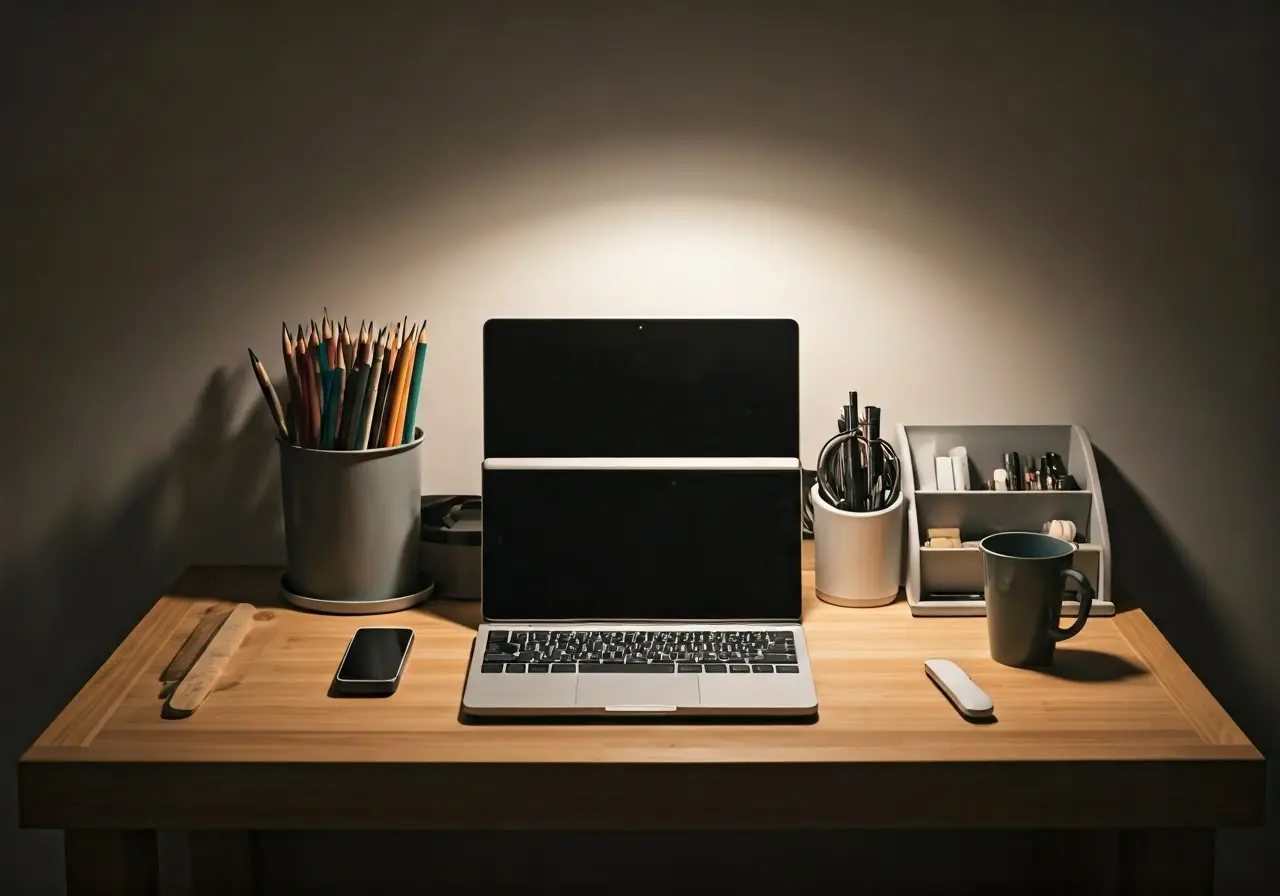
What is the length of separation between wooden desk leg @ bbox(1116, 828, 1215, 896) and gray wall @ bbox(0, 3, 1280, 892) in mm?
558

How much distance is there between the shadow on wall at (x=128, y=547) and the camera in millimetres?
1643

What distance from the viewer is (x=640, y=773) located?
110 centimetres

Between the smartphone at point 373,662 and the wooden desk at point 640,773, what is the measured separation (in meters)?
0.02

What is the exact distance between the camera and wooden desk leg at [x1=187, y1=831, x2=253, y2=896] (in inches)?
62.6

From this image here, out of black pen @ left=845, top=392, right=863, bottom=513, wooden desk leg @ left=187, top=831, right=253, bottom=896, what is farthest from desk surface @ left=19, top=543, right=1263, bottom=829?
wooden desk leg @ left=187, top=831, right=253, bottom=896

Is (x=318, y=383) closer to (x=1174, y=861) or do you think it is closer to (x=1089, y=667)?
(x=1089, y=667)

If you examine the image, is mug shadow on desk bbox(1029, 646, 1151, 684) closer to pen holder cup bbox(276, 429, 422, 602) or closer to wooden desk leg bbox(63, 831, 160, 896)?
pen holder cup bbox(276, 429, 422, 602)

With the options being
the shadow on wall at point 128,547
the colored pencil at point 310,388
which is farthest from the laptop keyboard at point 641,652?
the shadow on wall at point 128,547

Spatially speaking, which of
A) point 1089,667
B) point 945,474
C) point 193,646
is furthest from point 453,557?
point 1089,667

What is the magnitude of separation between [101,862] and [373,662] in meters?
0.30

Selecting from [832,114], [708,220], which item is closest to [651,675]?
[708,220]

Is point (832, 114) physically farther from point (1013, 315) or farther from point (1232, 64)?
point (1232, 64)

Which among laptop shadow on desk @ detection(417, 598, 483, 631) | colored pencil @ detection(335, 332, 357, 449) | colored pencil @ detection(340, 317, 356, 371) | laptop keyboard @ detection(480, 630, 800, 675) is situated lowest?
laptop keyboard @ detection(480, 630, 800, 675)

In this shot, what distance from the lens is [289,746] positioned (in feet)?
3.70
